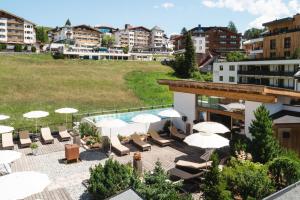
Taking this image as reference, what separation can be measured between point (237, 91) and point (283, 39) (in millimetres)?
43629

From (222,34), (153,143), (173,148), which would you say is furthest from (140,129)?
(222,34)

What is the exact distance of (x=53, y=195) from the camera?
13.9 meters

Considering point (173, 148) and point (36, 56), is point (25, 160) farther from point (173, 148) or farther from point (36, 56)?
point (36, 56)

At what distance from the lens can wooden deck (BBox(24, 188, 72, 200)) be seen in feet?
44.5

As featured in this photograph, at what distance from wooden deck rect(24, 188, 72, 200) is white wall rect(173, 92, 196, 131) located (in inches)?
496

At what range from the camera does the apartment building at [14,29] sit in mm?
111000

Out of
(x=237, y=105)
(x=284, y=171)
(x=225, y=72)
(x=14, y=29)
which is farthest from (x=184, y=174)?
(x=14, y=29)

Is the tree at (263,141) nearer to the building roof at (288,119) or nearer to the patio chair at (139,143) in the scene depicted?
the building roof at (288,119)

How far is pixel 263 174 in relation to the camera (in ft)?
41.8

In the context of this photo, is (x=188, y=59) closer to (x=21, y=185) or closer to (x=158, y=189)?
(x=158, y=189)

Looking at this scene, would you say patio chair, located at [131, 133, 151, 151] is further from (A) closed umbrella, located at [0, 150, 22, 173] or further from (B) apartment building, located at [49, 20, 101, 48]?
(B) apartment building, located at [49, 20, 101, 48]

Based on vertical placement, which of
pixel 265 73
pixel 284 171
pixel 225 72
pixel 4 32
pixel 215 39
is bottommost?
pixel 284 171

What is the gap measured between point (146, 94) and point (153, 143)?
111ft

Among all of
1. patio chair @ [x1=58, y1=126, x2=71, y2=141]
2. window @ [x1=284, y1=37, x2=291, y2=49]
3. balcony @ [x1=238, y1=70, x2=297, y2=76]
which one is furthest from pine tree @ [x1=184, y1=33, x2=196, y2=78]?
→ patio chair @ [x1=58, y1=126, x2=71, y2=141]
